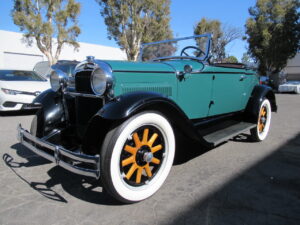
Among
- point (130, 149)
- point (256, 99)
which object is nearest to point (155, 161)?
point (130, 149)

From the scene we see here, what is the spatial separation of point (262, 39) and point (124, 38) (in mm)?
12482

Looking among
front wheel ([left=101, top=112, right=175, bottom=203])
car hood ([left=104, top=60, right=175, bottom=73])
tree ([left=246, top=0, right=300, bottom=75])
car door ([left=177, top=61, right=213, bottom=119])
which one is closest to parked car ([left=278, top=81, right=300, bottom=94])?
tree ([left=246, top=0, right=300, bottom=75])

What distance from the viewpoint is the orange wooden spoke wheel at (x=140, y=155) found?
6.73ft

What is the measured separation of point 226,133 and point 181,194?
133 centimetres

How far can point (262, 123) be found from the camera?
4.23 m

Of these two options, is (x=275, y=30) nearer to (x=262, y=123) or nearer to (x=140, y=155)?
(x=262, y=123)

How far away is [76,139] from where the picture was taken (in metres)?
2.71

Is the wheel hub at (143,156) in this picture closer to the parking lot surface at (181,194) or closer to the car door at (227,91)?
the parking lot surface at (181,194)

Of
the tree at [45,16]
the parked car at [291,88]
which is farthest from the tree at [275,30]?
the tree at [45,16]

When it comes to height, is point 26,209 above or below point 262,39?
below

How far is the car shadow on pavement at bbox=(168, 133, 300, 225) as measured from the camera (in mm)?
1822

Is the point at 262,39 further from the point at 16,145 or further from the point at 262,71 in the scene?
the point at 16,145

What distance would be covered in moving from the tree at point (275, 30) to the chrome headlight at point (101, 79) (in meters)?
22.0

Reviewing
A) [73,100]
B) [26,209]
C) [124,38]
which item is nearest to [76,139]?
[73,100]
